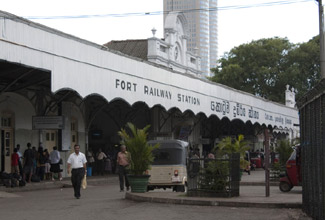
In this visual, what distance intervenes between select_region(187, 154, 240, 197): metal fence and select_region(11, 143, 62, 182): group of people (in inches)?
448

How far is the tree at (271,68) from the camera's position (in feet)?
268

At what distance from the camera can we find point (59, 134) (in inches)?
1298

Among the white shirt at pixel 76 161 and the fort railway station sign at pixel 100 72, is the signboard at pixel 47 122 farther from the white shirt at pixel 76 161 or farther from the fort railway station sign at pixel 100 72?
the white shirt at pixel 76 161

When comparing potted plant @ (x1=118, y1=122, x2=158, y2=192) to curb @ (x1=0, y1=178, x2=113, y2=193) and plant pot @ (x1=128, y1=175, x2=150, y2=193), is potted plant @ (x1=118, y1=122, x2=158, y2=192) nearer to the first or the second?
plant pot @ (x1=128, y1=175, x2=150, y2=193)

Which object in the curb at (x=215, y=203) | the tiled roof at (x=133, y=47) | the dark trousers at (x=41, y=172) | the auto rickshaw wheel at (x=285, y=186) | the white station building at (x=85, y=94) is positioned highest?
the tiled roof at (x=133, y=47)

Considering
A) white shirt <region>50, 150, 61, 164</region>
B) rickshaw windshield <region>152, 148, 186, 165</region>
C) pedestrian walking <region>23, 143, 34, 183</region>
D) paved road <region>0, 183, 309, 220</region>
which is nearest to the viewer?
paved road <region>0, 183, 309, 220</region>

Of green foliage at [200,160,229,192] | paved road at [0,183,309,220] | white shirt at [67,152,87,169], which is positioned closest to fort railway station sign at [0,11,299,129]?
white shirt at [67,152,87,169]

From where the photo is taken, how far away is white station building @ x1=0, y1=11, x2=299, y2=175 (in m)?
24.0

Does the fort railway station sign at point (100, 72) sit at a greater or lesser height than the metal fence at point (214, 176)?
greater

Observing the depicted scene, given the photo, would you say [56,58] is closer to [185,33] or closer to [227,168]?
[227,168]

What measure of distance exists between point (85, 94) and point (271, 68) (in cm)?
5894

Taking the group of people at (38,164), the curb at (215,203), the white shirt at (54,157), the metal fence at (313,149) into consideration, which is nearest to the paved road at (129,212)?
the curb at (215,203)

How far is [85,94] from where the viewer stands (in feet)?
88.5

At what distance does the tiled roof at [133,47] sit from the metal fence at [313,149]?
41001 millimetres
